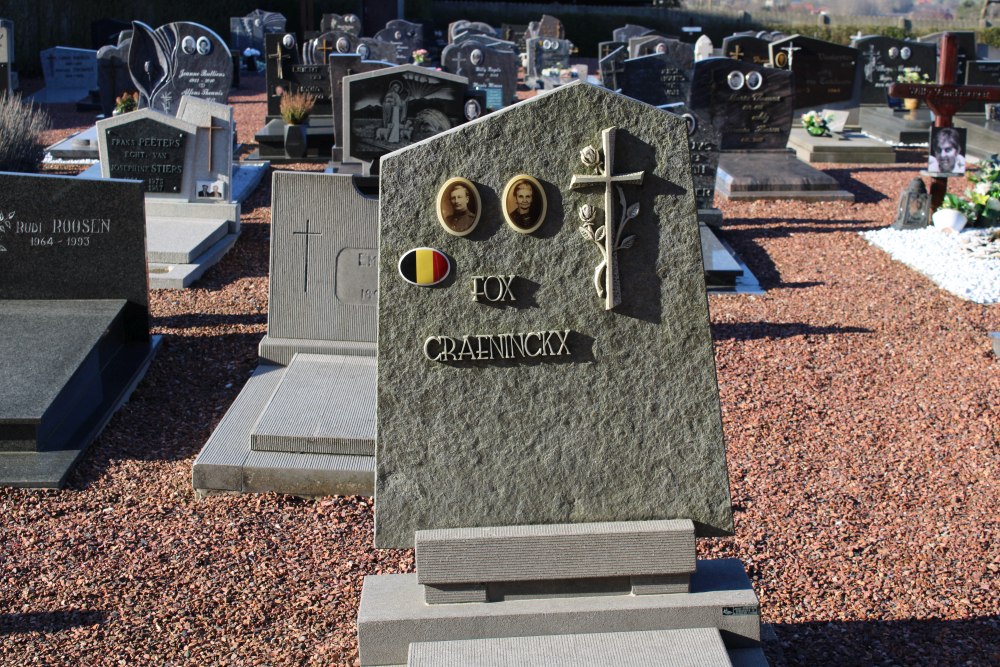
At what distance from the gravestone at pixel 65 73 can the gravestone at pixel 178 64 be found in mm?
7365

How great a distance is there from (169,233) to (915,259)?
6.81m

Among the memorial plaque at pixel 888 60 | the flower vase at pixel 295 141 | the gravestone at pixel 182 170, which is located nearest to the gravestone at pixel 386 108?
the gravestone at pixel 182 170

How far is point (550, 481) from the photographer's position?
11.6ft

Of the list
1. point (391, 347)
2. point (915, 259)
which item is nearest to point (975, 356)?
point (915, 259)

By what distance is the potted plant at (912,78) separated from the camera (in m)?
17.7

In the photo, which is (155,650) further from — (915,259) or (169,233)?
(915,259)

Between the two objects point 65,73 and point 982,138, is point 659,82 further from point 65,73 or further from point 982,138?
point 65,73

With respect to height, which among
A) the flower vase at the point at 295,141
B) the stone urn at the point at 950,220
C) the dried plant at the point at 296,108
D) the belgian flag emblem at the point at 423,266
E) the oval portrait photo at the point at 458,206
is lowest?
the stone urn at the point at 950,220

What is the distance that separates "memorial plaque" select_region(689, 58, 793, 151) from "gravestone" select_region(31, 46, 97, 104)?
543 inches

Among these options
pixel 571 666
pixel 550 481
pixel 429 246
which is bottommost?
pixel 571 666

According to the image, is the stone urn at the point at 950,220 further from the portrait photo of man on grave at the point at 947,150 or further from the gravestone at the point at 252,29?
the gravestone at the point at 252,29

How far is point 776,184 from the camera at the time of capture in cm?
1266

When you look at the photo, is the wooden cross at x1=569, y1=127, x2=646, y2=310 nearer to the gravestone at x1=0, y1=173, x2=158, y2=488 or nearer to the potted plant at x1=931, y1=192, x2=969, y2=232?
the gravestone at x1=0, y1=173, x2=158, y2=488

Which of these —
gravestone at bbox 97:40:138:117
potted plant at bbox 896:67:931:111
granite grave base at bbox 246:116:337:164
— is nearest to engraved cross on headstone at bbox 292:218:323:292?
granite grave base at bbox 246:116:337:164
